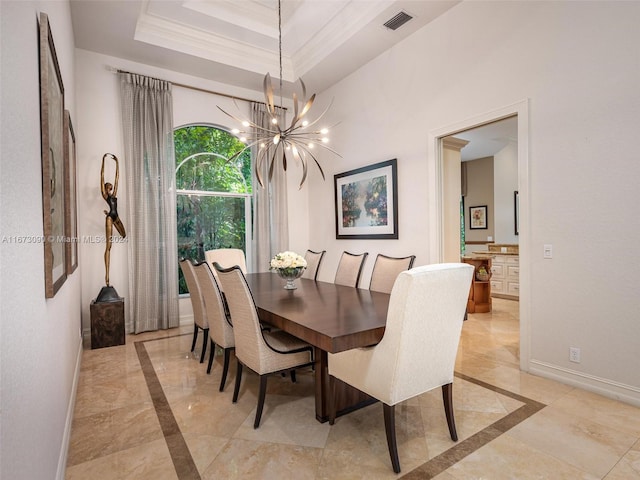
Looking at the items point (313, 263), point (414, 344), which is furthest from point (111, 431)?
point (313, 263)

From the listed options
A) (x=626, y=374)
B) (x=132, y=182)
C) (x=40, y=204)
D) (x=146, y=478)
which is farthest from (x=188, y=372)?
(x=626, y=374)

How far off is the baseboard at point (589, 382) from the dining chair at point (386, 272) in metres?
1.31

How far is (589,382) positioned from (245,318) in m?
2.52

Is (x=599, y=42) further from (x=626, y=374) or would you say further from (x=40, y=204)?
(x=40, y=204)

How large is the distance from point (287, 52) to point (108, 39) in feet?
6.98

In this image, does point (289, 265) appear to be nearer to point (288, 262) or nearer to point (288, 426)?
point (288, 262)

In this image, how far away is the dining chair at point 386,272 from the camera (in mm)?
3031

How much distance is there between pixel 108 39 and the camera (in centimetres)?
389

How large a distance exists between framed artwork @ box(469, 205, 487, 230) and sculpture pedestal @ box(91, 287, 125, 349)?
707 cm

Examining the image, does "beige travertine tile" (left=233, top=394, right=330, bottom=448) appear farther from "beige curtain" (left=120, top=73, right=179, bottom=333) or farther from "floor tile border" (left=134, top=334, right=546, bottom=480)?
"beige curtain" (left=120, top=73, right=179, bottom=333)

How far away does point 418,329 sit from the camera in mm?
1695

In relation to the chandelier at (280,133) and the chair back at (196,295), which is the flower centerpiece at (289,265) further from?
the chandelier at (280,133)

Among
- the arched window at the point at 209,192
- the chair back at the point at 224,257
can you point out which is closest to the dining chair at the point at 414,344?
the chair back at the point at 224,257

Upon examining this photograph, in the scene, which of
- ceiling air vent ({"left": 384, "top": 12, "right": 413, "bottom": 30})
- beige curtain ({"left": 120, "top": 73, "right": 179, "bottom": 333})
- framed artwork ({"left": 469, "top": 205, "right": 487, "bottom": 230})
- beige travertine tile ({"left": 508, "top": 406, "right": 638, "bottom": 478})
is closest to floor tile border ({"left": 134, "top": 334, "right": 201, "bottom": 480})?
beige curtain ({"left": 120, "top": 73, "right": 179, "bottom": 333})
